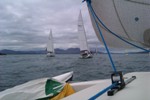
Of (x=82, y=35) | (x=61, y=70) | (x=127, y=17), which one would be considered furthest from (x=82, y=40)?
(x=127, y=17)

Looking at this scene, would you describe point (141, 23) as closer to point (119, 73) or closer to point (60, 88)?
point (119, 73)

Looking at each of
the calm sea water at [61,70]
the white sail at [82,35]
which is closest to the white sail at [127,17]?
the calm sea water at [61,70]

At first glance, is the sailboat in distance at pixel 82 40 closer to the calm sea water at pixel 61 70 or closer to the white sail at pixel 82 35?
the white sail at pixel 82 35

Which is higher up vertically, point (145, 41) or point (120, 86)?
point (145, 41)

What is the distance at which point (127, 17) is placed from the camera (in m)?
3.24

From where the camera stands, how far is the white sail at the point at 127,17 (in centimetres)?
317

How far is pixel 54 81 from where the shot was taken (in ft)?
11.9

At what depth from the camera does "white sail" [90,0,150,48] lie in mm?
3172

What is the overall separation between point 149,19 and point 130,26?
0.28 meters

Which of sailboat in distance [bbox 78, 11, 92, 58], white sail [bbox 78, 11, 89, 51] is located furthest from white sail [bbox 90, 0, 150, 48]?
white sail [bbox 78, 11, 89, 51]

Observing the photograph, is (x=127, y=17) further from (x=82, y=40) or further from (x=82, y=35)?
(x=82, y=40)

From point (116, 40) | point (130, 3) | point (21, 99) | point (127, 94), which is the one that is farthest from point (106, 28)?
point (21, 99)

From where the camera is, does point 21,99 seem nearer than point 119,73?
No

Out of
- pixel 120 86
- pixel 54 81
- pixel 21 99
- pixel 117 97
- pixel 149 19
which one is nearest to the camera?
pixel 117 97
